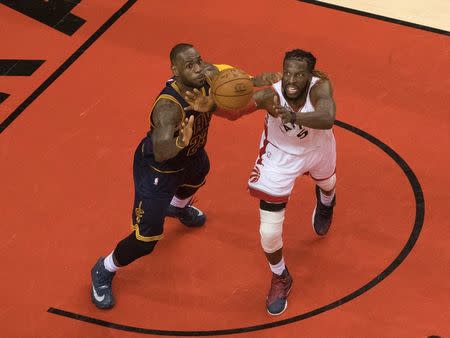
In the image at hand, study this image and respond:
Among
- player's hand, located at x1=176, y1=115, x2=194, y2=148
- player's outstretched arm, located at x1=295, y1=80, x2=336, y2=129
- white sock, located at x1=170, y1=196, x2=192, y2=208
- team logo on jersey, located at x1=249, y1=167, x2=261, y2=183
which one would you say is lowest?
white sock, located at x1=170, y1=196, x2=192, y2=208

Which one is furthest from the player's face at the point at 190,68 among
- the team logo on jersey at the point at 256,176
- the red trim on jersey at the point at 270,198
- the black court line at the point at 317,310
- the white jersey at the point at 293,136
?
Result: the black court line at the point at 317,310

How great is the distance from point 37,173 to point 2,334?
5.53 feet

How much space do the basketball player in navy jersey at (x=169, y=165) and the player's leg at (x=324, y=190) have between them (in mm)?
693

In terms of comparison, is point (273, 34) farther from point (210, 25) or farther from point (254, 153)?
point (254, 153)

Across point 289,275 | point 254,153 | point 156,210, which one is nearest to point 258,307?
point 289,275

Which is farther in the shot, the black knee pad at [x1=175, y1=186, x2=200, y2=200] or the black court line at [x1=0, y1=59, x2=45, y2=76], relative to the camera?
the black court line at [x1=0, y1=59, x2=45, y2=76]

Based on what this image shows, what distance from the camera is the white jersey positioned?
21.2 ft

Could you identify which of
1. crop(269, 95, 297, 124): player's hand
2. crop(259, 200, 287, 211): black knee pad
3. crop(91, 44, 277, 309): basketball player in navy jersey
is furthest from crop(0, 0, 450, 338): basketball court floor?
crop(269, 95, 297, 124): player's hand

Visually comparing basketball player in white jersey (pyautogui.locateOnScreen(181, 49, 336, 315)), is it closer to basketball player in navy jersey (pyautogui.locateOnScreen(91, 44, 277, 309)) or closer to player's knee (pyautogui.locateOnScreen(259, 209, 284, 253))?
player's knee (pyautogui.locateOnScreen(259, 209, 284, 253))

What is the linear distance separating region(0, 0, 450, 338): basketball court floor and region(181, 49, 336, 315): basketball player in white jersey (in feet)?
1.62

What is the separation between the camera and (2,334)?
695 centimetres

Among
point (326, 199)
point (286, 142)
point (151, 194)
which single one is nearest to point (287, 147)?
point (286, 142)

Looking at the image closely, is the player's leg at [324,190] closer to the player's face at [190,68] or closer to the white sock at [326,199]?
the white sock at [326,199]

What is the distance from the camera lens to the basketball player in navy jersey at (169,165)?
6.30 m
